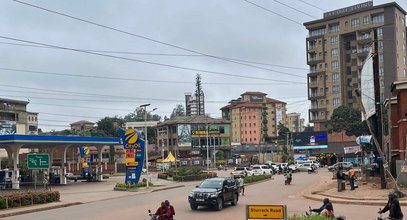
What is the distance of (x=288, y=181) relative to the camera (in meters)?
41.2

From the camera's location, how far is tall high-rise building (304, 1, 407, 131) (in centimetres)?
10294

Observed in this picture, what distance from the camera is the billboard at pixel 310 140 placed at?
101 meters

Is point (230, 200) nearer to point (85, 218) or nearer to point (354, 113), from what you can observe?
point (85, 218)

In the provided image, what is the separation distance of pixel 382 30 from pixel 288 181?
7504 cm

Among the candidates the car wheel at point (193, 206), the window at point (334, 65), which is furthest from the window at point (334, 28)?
the car wheel at point (193, 206)

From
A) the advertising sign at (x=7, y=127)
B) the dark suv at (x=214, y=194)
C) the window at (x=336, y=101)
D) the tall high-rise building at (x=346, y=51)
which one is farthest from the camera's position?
the window at (x=336, y=101)

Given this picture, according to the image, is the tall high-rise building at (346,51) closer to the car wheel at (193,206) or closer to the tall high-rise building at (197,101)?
the tall high-rise building at (197,101)

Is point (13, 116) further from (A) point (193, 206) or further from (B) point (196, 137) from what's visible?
(A) point (193, 206)

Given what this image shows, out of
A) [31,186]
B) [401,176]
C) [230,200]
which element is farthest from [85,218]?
[31,186]

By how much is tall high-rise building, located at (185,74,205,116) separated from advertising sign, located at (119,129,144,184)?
115150mm

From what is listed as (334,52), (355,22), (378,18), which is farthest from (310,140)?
(378,18)

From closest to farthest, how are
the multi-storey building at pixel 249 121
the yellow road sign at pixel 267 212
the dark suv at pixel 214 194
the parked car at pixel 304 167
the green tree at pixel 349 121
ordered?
the yellow road sign at pixel 267 212 → the dark suv at pixel 214 194 → the parked car at pixel 304 167 → the green tree at pixel 349 121 → the multi-storey building at pixel 249 121

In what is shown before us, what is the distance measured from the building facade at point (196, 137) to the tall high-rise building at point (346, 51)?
2358 cm

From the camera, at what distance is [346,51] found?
373 feet
